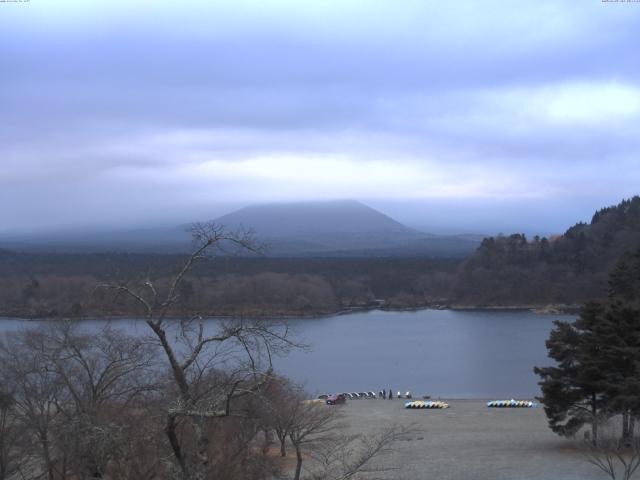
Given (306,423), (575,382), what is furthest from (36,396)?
(575,382)

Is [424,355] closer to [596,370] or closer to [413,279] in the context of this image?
[596,370]

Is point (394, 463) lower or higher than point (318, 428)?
lower

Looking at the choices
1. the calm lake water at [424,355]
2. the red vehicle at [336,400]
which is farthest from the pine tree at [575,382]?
the calm lake water at [424,355]

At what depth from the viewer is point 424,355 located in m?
34.8

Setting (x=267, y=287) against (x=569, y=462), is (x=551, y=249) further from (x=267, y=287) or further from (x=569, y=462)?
(x=569, y=462)

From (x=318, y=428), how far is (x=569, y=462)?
418 cm

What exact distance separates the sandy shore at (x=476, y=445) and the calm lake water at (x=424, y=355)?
4736mm

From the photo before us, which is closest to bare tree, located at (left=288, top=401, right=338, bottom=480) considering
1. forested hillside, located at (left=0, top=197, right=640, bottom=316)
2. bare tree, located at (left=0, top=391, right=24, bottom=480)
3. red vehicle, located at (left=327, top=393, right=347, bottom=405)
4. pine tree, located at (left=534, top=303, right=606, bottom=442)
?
bare tree, located at (left=0, top=391, right=24, bottom=480)

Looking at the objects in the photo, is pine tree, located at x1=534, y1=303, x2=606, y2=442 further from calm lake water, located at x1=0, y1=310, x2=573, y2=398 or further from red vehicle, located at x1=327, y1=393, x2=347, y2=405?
calm lake water, located at x1=0, y1=310, x2=573, y2=398

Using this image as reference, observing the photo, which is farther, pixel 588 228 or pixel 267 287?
pixel 588 228

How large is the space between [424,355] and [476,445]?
19.9 metres

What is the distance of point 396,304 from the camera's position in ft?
205

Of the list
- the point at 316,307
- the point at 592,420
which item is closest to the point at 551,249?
the point at 316,307

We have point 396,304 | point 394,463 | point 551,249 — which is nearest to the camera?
point 394,463
